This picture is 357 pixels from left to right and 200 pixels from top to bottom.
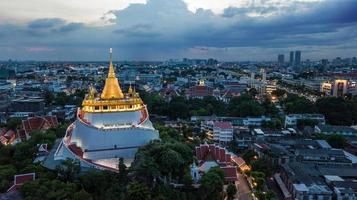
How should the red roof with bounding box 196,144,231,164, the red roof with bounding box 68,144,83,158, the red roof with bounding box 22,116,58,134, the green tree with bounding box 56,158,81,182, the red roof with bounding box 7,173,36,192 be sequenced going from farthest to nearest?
1. the red roof with bounding box 22,116,58,134
2. the red roof with bounding box 196,144,231,164
3. the red roof with bounding box 68,144,83,158
4. the green tree with bounding box 56,158,81,182
5. the red roof with bounding box 7,173,36,192

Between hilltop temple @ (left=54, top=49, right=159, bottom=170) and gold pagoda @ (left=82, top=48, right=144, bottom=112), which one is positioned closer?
hilltop temple @ (left=54, top=49, right=159, bottom=170)

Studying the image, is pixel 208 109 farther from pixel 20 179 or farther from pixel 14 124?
pixel 20 179

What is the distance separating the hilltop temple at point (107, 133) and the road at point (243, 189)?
802 centimetres

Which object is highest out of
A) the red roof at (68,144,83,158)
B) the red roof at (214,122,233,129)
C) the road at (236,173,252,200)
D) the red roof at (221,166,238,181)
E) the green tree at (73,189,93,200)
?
the red roof at (68,144,83,158)

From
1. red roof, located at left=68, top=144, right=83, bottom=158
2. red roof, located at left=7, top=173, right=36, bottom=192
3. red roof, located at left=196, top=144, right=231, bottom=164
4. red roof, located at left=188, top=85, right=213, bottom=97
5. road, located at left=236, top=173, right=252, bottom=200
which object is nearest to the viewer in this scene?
red roof, located at left=7, top=173, right=36, bottom=192

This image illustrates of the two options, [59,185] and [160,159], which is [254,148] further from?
[59,185]

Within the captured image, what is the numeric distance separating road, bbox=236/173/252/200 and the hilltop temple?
26.3ft

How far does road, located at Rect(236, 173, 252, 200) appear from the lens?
77.9 ft

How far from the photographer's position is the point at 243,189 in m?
25.0

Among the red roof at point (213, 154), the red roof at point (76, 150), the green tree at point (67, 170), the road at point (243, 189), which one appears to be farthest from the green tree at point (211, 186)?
the red roof at point (76, 150)

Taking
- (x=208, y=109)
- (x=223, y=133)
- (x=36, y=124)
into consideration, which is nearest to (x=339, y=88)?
(x=208, y=109)

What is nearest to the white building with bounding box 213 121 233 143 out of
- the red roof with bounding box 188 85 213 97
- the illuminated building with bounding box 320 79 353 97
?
the red roof with bounding box 188 85 213 97

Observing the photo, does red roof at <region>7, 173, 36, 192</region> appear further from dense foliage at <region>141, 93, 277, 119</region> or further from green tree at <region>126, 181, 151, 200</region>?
dense foliage at <region>141, 93, 277, 119</region>

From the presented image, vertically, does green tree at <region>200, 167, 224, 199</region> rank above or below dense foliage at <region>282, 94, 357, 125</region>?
below
